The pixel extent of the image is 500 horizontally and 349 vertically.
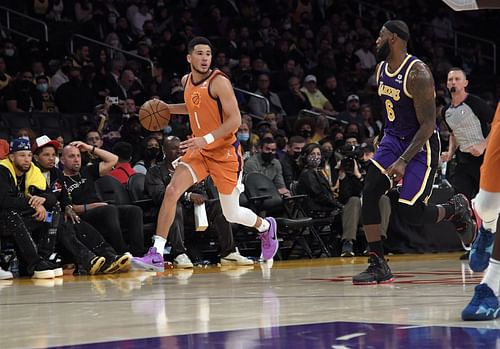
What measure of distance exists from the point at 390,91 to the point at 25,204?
350cm

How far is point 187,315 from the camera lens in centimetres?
492

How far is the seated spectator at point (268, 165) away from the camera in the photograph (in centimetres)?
1154

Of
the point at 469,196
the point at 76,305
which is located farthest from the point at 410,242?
the point at 76,305

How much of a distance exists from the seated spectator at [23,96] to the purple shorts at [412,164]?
690cm

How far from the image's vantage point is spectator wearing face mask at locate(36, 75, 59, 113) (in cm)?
1309

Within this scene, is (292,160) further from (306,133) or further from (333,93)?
(333,93)

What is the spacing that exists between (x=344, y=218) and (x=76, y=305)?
6.22 m

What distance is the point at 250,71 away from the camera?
51.8 ft

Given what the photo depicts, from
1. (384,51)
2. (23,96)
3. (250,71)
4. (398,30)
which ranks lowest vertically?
(384,51)

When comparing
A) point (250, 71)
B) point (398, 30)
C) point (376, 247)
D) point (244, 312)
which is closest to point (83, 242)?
point (376, 247)

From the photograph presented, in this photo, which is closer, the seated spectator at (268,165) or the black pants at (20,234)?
the black pants at (20,234)

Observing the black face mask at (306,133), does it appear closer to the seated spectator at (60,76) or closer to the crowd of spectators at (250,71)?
the crowd of spectators at (250,71)

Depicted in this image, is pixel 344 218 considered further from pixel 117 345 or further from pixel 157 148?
pixel 117 345

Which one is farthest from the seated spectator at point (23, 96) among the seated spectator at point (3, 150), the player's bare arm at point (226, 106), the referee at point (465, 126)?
the referee at point (465, 126)
